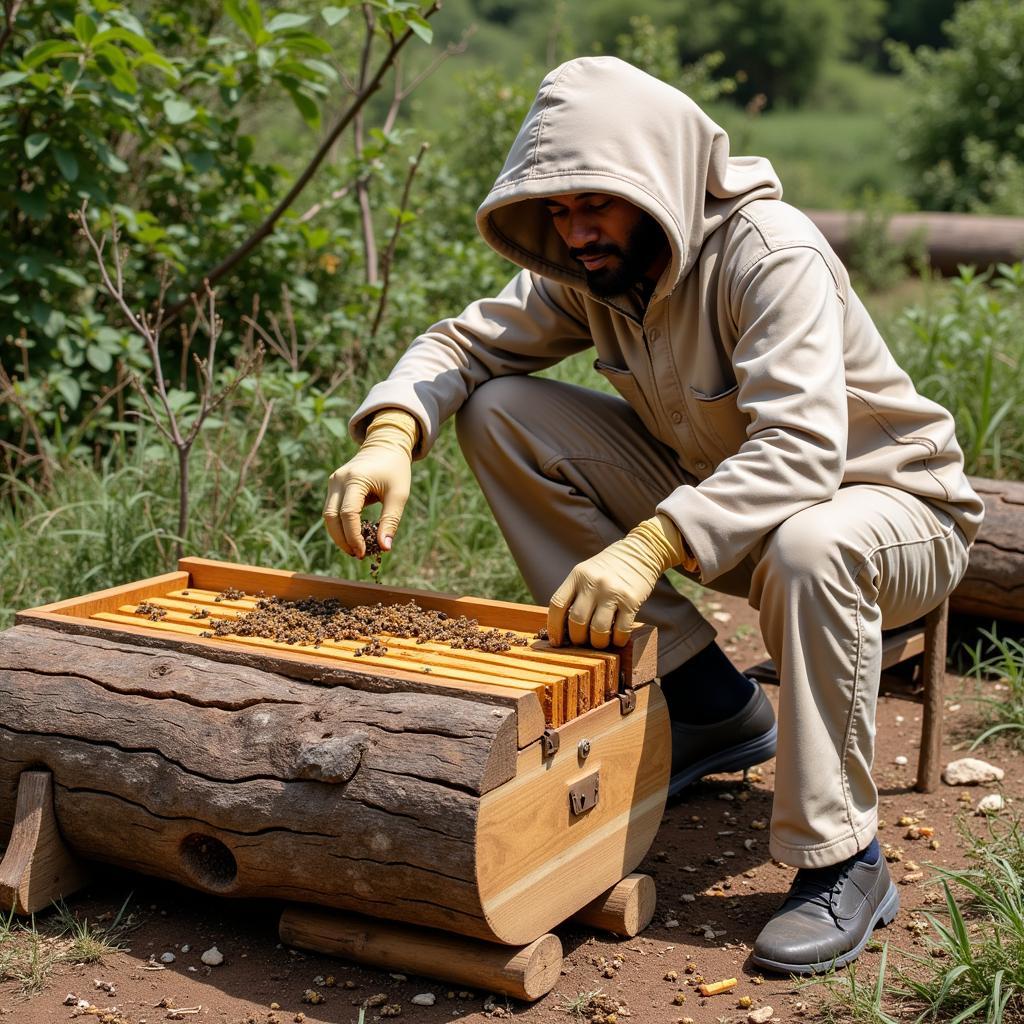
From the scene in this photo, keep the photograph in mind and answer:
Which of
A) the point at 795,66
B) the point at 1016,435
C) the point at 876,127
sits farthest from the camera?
the point at 795,66

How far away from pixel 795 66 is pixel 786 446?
50395mm

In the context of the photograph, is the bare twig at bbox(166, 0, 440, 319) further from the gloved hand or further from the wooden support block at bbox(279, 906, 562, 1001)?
the wooden support block at bbox(279, 906, 562, 1001)

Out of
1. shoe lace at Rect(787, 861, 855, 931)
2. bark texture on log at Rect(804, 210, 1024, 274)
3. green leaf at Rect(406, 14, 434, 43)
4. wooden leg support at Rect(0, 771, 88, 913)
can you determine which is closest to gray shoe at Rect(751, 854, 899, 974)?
shoe lace at Rect(787, 861, 855, 931)

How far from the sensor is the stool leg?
324cm

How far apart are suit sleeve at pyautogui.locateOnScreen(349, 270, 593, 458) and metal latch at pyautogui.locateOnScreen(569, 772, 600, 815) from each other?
3.13ft

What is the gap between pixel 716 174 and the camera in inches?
110

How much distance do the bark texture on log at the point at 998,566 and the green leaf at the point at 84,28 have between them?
9.49 ft

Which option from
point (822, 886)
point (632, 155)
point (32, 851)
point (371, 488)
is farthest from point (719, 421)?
point (32, 851)

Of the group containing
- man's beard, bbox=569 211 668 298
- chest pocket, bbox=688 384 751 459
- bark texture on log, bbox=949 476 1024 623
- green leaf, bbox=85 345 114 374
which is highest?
man's beard, bbox=569 211 668 298

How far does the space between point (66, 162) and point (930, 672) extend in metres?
2.91

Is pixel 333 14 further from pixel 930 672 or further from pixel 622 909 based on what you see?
pixel 622 909

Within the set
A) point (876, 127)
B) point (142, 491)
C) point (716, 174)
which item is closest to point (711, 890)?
point (716, 174)

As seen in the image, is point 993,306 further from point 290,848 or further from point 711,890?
point 290,848

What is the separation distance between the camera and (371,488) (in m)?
2.90
